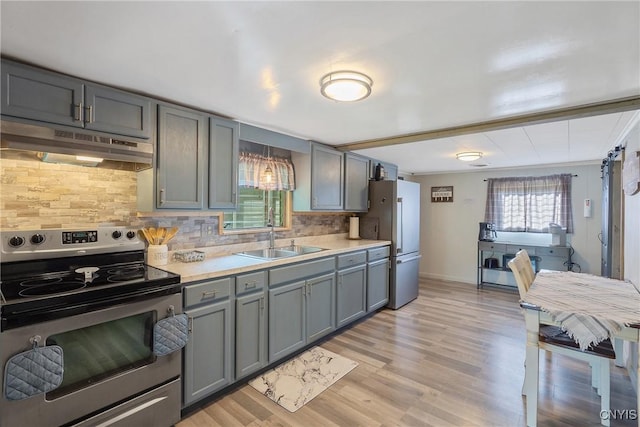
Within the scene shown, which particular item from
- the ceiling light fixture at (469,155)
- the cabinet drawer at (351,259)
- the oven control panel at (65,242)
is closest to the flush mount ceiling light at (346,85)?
the oven control panel at (65,242)

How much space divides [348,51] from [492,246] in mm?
4746

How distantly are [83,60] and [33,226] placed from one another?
1041 millimetres

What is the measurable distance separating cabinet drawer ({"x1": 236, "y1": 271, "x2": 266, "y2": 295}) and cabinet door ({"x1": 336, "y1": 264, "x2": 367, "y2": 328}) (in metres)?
1.08

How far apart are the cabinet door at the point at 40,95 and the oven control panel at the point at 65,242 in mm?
666

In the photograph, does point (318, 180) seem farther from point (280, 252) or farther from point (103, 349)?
point (103, 349)

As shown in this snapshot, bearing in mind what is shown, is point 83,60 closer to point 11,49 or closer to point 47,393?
point 11,49

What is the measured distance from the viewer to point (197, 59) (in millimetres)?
1620

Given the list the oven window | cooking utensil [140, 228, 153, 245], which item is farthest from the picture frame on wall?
the oven window

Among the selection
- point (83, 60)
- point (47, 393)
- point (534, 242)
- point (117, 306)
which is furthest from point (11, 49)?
point (534, 242)

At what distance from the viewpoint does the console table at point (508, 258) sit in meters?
4.69

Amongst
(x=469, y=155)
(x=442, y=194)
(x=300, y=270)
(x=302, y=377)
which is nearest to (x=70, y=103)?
(x=300, y=270)

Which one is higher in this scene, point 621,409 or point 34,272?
point 34,272

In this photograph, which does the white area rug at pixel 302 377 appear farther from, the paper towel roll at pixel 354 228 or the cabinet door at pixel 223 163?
the paper towel roll at pixel 354 228

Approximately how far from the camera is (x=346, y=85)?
1.79 meters
